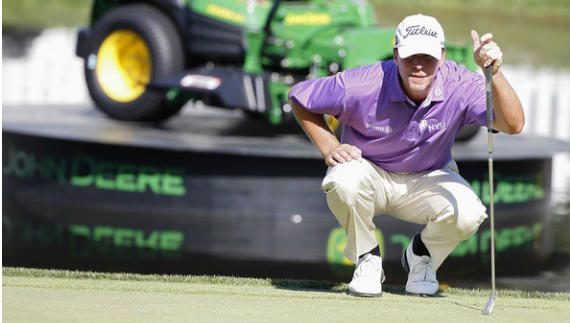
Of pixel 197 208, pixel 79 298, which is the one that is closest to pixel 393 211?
pixel 79 298

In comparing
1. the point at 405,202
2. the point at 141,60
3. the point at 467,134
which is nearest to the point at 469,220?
the point at 405,202

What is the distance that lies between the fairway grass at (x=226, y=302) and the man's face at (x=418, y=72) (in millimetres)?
822

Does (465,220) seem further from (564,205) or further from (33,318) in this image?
(564,205)

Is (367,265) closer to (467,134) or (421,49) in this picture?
(421,49)

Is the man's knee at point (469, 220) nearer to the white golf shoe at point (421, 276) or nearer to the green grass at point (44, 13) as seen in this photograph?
the white golf shoe at point (421, 276)

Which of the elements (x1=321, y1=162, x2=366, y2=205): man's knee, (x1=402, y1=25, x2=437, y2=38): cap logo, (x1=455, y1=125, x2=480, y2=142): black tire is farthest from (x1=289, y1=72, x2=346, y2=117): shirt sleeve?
(x1=455, y1=125, x2=480, y2=142): black tire

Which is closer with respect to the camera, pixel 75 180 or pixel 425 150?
pixel 425 150

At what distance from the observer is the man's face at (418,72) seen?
13.6ft

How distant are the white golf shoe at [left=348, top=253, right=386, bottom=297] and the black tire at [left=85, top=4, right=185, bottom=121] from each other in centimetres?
489

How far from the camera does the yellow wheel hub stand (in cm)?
936

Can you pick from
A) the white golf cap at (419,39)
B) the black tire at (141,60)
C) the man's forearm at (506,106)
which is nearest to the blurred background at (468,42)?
the black tire at (141,60)

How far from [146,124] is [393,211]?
515 cm

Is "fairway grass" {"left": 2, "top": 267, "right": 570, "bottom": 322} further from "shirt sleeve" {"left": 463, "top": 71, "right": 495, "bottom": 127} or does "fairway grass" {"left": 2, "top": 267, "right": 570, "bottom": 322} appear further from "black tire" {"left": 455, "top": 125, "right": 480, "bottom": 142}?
"black tire" {"left": 455, "top": 125, "right": 480, "bottom": 142}

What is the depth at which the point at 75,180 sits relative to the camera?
27.2ft
